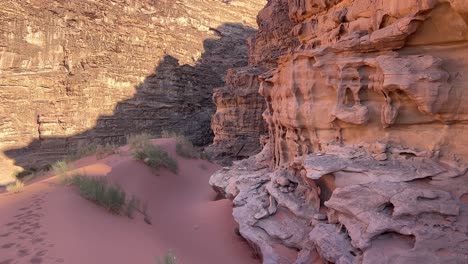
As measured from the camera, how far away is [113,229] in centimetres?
562

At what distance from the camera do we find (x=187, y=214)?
303 inches

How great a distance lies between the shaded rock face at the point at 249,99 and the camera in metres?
14.9

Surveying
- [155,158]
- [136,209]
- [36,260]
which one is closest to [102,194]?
[136,209]

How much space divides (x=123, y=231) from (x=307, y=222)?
9.78 feet

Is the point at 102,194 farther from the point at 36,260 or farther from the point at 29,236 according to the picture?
the point at 36,260

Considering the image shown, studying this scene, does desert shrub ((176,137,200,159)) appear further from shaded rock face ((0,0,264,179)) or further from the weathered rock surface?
shaded rock face ((0,0,264,179))

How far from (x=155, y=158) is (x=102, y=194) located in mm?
3727

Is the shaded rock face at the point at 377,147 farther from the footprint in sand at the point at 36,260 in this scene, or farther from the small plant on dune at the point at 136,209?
the footprint in sand at the point at 36,260

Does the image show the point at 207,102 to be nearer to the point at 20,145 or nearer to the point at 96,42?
the point at 96,42

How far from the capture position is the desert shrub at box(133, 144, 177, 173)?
10.0 m

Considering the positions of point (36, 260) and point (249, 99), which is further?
point (249, 99)

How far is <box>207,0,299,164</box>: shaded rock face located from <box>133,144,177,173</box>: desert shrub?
5.23 metres

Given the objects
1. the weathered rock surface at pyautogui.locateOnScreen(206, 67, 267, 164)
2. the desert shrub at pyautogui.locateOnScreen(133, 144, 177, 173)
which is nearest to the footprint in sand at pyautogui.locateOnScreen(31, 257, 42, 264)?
the desert shrub at pyautogui.locateOnScreen(133, 144, 177, 173)

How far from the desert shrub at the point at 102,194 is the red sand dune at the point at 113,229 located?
0.12 m
